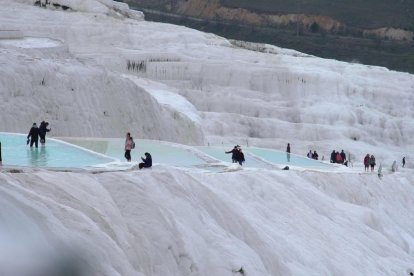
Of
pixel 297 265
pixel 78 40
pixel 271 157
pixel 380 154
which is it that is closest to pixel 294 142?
pixel 380 154

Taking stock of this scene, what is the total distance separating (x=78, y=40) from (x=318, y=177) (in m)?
29.2

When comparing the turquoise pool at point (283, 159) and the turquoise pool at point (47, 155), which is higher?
the turquoise pool at point (47, 155)

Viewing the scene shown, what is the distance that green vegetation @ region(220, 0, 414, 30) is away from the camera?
346 feet

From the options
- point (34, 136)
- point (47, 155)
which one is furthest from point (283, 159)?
point (47, 155)

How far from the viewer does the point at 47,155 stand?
17.2 metres

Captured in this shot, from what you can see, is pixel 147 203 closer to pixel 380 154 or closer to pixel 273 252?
pixel 273 252

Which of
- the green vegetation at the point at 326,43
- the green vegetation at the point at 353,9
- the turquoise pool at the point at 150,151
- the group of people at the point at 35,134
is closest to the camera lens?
the group of people at the point at 35,134

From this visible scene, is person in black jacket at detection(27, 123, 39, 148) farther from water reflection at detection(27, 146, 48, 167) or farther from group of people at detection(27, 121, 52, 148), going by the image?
water reflection at detection(27, 146, 48, 167)

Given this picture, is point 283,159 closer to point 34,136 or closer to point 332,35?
point 34,136

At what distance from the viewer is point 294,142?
42.4m

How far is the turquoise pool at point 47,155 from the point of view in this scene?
1582 cm

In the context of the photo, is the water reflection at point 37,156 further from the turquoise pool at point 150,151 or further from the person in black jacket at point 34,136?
the turquoise pool at point 150,151

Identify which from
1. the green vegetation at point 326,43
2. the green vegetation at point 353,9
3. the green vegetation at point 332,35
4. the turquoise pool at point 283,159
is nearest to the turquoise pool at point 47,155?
the turquoise pool at point 283,159

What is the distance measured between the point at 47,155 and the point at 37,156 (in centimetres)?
30
